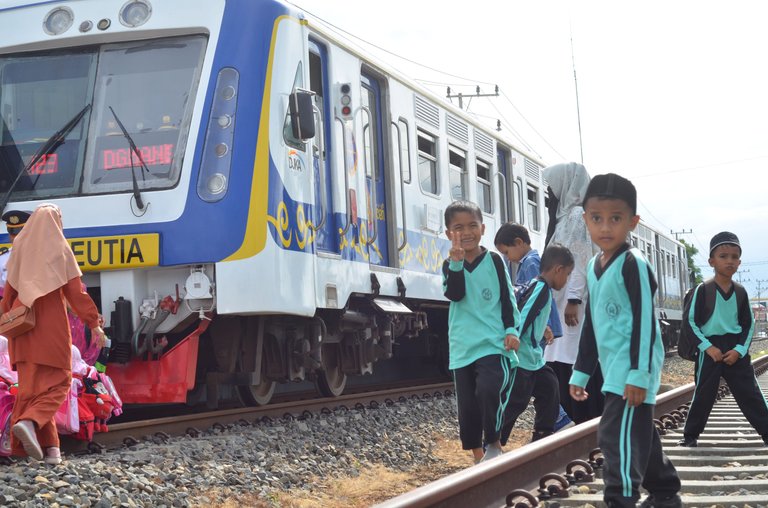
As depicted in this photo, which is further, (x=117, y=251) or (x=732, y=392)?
(x=117, y=251)

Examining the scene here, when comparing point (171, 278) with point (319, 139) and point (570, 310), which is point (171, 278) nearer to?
point (319, 139)

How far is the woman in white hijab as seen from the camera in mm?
6918

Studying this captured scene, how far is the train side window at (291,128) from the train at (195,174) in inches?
0.5

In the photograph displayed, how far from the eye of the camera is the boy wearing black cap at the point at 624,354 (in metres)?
3.76

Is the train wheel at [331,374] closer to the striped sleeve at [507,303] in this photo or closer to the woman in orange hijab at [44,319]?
the woman in orange hijab at [44,319]

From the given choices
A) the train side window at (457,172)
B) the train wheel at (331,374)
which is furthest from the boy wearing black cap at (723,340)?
the train side window at (457,172)

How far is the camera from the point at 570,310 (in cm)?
686

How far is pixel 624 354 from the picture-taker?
3.81 m

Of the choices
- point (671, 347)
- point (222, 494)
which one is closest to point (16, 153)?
point (222, 494)

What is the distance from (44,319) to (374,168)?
4651mm

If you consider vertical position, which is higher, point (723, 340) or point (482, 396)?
point (723, 340)

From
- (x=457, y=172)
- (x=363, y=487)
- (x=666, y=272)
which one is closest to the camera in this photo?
(x=363, y=487)

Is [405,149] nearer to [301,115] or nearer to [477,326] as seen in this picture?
[301,115]

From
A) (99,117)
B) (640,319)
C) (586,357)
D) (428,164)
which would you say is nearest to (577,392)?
(586,357)
